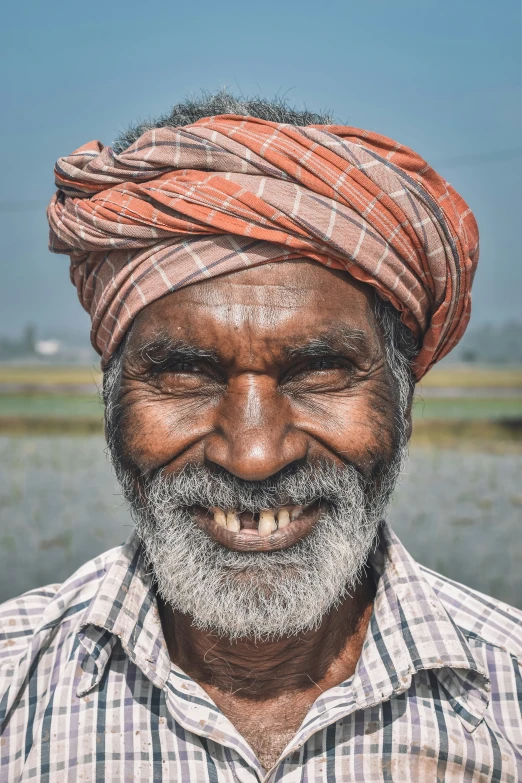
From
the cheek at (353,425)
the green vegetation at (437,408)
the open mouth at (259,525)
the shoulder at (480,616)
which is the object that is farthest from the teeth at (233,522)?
the green vegetation at (437,408)

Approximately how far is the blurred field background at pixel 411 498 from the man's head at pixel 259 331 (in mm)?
698

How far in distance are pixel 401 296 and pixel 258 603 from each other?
39.1 inches

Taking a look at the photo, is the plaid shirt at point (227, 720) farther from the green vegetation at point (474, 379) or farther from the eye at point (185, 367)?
the green vegetation at point (474, 379)

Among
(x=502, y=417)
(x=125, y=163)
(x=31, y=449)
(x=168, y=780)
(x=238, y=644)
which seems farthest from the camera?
(x=502, y=417)

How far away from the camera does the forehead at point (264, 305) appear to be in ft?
6.84

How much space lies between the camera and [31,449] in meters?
16.2

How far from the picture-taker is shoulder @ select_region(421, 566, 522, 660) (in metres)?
2.34

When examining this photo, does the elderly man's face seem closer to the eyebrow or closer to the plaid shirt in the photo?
the eyebrow

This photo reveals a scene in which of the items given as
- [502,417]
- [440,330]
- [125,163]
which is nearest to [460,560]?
[440,330]

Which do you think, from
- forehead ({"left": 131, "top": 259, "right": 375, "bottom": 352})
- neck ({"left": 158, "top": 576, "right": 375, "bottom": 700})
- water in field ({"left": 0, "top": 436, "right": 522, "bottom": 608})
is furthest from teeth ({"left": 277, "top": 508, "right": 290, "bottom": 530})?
water in field ({"left": 0, "top": 436, "right": 522, "bottom": 608})

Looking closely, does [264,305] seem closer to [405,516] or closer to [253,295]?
[253,295]

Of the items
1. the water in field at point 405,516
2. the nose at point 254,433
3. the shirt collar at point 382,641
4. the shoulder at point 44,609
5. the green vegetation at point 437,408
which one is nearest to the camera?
the nose at point 254,433

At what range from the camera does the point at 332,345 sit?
214cm

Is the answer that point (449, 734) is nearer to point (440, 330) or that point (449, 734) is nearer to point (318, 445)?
point (318, 445)
